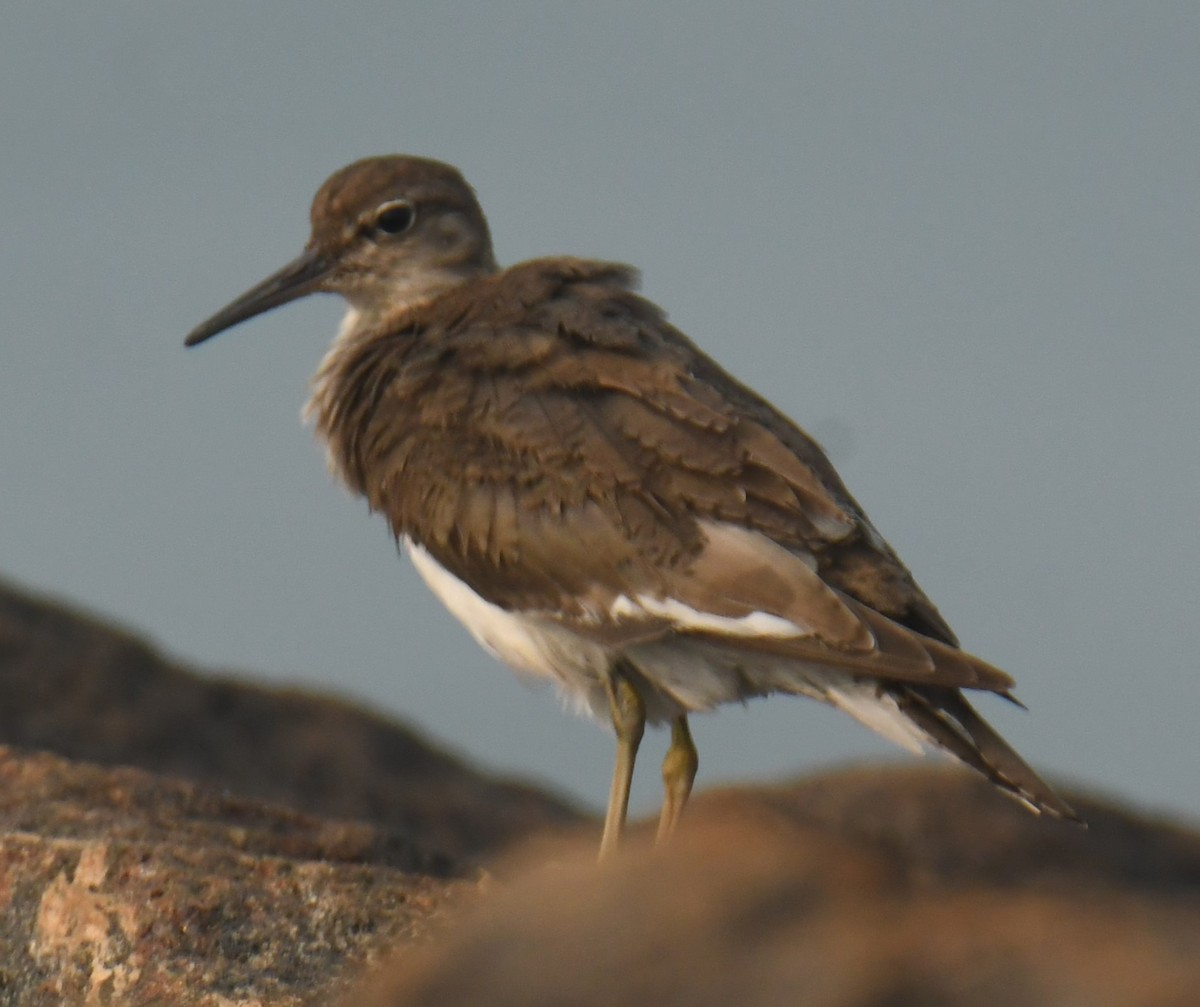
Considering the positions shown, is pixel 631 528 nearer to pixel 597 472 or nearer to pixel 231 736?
pixel 597 472

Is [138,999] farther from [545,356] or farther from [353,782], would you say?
[353,782]

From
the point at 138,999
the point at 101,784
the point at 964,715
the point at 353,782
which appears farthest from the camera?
the point at 353,782

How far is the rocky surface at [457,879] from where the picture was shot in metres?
3.75

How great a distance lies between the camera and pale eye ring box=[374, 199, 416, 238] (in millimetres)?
10891

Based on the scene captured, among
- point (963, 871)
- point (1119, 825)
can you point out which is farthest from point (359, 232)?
point (1119, 825)

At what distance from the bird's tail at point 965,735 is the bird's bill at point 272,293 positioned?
4652mm

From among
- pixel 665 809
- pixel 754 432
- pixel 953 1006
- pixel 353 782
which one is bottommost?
pixel 353 782

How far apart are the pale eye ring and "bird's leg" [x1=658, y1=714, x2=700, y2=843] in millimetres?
3401

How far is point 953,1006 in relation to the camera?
3.64 metres

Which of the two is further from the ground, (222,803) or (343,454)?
(343,454)

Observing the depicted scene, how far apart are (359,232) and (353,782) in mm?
3845

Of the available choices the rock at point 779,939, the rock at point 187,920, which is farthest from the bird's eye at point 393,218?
the rock at point 779,939

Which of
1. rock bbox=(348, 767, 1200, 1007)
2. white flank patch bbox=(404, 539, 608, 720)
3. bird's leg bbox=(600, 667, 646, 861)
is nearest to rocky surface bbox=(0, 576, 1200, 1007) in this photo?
rock bbox=(348, 767, 1200, 1007)

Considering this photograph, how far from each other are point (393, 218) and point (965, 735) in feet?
15.5
